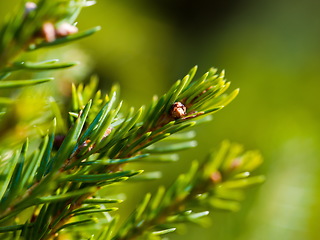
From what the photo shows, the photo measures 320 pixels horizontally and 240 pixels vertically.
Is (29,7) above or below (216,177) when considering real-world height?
above

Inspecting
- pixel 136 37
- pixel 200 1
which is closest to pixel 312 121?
pixel 136 37

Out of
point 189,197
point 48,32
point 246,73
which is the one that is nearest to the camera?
point 48,32

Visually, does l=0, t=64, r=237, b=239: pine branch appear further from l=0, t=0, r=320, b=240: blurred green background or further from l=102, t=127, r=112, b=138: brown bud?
l=0, t=0, r=320, b=240: blurred green background

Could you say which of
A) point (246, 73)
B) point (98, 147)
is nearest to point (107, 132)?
point (98, 147)

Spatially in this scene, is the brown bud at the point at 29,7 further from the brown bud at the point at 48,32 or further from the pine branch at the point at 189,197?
the pine branch at the point at 189,197

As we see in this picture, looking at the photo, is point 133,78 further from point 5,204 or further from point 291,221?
point 5,204

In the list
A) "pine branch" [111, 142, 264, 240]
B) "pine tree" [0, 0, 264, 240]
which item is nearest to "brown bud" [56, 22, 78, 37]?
"pine tree" [0, 0, 264, 240]

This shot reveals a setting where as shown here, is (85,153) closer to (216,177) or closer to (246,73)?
(216,177)

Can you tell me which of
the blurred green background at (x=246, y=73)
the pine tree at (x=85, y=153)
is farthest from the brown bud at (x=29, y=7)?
the blurred green background at (x=246, y=73)

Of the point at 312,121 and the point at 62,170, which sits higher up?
the point at 62,170
